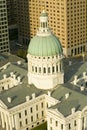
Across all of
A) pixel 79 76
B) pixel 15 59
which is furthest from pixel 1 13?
pixel 79 76

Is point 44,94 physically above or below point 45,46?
below

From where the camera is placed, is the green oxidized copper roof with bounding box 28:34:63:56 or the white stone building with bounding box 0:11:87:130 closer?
the white stone building with bounding box 0:11:87:130

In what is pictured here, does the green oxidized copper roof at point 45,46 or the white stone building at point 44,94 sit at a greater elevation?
the green oxidized copper roof at point 45,46

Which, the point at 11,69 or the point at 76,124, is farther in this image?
the point at 11,69

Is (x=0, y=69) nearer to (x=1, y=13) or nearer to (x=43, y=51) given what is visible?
(x=43, y=51)

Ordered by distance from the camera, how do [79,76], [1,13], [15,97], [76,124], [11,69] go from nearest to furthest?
[76,124]
[15,97]
[79,76]
[11,69]
[1,13]

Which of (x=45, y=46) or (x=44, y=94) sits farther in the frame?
(x=44, y=94)
